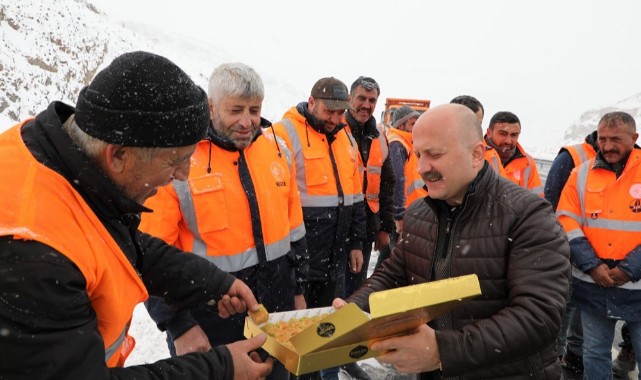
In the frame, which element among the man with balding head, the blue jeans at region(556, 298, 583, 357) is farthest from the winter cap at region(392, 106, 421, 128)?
the man with balding head

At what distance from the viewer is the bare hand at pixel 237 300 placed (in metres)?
2.28

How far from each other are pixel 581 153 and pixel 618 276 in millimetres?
1644

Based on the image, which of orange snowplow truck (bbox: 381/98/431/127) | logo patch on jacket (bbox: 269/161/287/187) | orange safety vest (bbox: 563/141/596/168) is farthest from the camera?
orange snowplow truck (bbox: 381/98/431/127)

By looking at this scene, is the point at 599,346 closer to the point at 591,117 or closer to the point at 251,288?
the point at 251,288

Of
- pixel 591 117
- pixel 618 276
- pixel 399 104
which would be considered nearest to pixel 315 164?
pixel 618 276

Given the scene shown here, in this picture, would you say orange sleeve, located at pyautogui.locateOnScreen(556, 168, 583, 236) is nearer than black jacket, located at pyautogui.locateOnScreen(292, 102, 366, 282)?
Yes

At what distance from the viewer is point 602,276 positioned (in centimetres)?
362

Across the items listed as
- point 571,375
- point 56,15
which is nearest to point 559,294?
point 571,375

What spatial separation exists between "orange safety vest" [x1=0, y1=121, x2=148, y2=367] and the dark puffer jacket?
1.23 metres

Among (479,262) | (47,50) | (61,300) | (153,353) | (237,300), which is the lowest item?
(153,353)

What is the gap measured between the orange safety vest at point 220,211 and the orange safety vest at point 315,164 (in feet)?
3.74

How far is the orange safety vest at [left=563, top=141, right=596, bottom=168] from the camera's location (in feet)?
15.4

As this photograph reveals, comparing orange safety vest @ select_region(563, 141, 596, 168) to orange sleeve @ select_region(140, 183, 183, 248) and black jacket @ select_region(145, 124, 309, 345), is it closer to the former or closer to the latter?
black jacket @ select_region(145, 124, 309, 345)

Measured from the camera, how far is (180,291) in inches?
87.7
